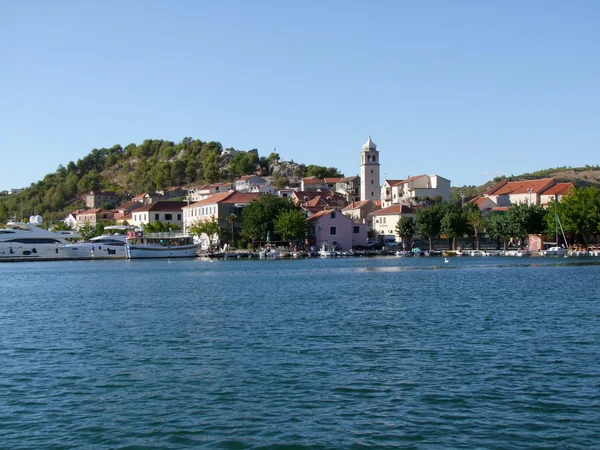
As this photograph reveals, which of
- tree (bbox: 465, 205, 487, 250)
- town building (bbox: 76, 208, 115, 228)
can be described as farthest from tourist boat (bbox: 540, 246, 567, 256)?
town building (bbox: 76, 208, 115, 228)

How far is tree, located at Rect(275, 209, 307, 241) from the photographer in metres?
96.4

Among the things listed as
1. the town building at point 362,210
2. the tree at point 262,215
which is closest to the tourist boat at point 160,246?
the tree at point 262,215

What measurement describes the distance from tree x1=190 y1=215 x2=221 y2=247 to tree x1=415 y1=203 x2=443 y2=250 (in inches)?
1153

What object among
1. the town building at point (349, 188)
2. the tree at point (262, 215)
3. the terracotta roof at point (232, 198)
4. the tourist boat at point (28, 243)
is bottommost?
the tourist boat at point (28, 243)

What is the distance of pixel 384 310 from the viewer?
31266 millimetres

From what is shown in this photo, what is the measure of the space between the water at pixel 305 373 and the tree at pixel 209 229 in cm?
6760

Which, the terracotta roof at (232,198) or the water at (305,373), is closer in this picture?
the water at (305,373)

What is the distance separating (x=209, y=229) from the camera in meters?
104

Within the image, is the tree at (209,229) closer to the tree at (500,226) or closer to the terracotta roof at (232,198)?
the terracotta roof at (232,198)

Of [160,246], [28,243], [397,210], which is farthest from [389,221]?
[28,243]

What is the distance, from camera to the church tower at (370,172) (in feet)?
414

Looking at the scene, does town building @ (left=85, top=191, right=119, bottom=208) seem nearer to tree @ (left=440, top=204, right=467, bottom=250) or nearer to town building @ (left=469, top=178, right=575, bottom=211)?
town building @ (left=469, top=178, right=575, bottom=211)

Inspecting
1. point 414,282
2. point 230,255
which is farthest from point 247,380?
point 230,255

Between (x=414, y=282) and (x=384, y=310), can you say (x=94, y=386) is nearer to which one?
(x=384, y=310)
